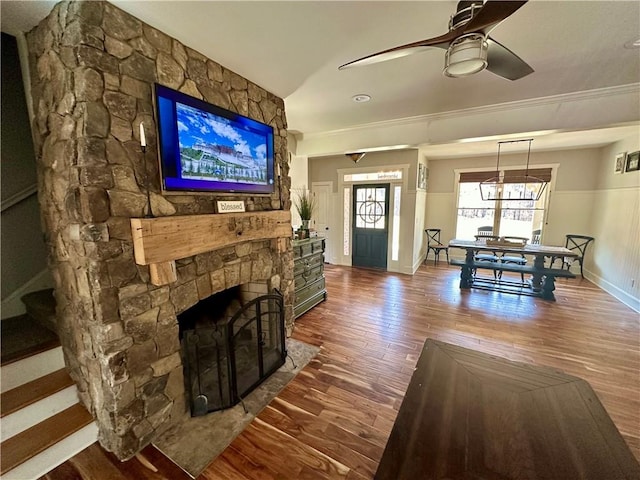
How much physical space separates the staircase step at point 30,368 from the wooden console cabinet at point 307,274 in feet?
6.86

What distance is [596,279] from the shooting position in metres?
4.85

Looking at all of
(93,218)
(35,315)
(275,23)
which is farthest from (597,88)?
(35,315)

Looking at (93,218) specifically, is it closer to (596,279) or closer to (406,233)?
(406,233)

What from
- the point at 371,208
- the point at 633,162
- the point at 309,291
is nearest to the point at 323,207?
the point at 371,208

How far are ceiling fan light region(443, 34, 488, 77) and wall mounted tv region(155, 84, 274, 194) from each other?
1.48 metres

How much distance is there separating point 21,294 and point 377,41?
3404 mm

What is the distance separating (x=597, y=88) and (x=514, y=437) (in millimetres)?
3270

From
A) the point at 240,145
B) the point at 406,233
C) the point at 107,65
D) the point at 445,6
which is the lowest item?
the point at 406,233

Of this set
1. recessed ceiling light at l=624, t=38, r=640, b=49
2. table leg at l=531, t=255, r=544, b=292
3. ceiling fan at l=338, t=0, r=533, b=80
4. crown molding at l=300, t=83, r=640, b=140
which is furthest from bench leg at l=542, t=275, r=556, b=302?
ceiling fan at l=338, t=0, r=533, b=80

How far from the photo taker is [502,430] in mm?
1092

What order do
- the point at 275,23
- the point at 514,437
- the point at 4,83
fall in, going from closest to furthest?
the point at 514,437 < the point at 275,23 < the point at 4,83

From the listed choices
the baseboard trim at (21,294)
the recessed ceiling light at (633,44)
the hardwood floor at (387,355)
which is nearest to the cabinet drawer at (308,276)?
the hardwood floor at (387,355)

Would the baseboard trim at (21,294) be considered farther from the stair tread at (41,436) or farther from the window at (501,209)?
the window at (501,209)

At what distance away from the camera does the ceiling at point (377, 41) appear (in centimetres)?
146
